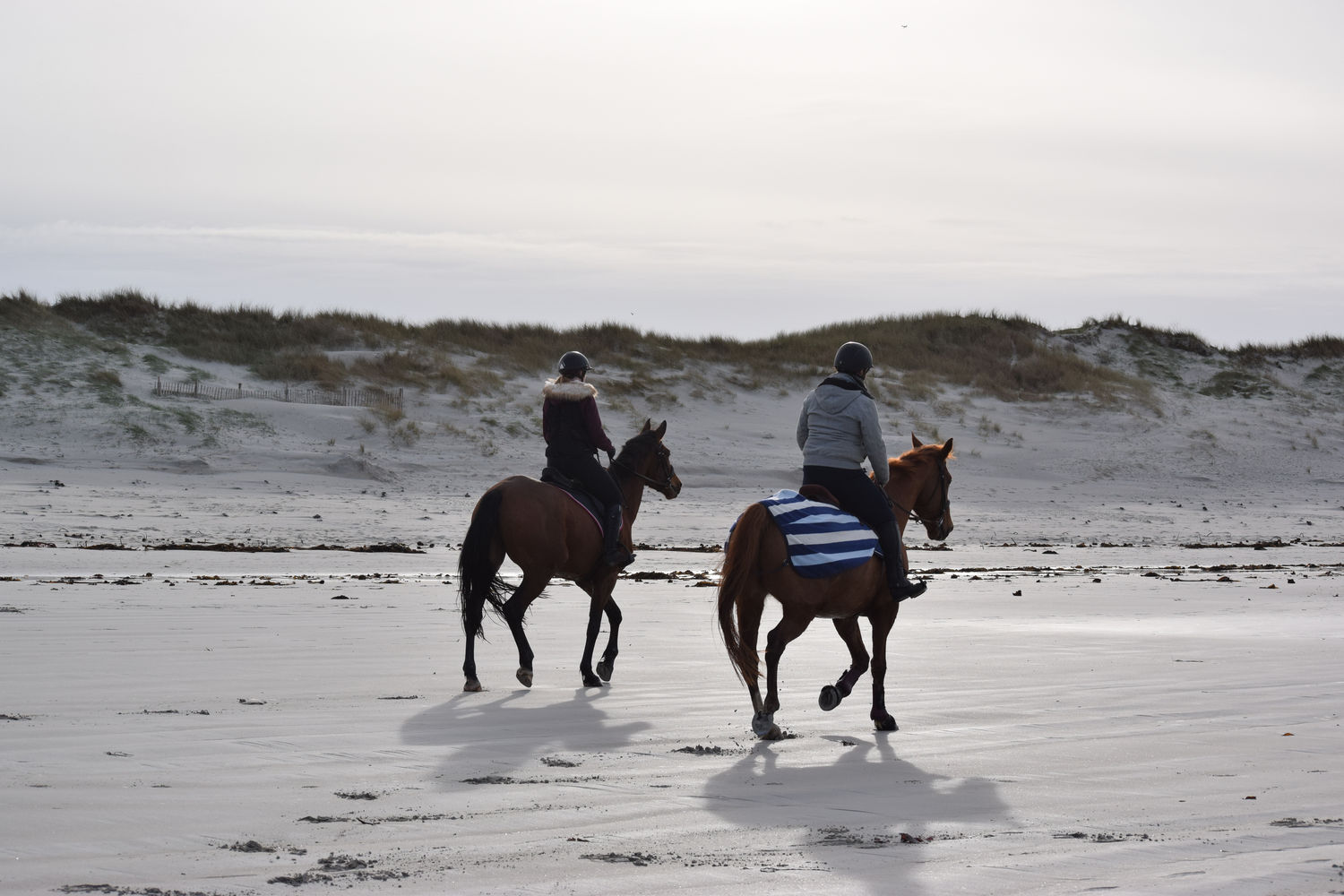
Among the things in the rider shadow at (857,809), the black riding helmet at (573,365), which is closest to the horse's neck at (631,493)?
the black riding helmet at (573,365)

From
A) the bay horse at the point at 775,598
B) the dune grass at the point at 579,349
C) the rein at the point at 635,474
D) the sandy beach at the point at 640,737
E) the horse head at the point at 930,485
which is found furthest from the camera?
the dune grass at the point at 579,349

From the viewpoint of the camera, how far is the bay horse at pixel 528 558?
9.33m

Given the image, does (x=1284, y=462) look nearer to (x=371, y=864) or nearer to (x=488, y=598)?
(x=488, y=598)

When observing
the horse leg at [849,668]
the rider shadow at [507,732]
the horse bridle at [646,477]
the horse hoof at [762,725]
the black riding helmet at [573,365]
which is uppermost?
the black riding helmet at [573,365]

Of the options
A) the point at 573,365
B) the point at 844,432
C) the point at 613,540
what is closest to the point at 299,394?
the point at 573,365

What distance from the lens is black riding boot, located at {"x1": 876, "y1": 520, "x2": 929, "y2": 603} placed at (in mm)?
8039

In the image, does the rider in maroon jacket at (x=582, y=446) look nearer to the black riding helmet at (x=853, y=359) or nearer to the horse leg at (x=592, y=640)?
the horse leg at (x=592, y=640)

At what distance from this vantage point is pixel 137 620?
10977 mm

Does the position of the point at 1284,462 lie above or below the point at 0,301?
below

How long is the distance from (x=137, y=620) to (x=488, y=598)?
329 cm

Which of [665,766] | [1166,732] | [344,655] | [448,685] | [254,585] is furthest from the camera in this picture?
[254,585]

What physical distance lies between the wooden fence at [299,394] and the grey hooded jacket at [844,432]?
2657cm

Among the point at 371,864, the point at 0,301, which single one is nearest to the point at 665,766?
the point at 371,864

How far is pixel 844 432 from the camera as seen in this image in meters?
8.11
